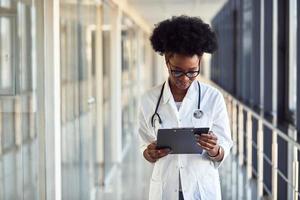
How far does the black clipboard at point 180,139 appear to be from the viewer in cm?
131

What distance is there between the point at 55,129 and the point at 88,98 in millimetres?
1074

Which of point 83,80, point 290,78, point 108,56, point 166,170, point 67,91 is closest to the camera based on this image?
point 166,170

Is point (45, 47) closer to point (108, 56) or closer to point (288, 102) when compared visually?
point (288, 102)

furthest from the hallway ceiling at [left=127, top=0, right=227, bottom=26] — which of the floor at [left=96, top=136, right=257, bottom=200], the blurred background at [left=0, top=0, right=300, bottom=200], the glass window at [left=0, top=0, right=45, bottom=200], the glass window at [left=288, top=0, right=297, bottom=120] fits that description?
the glass window at [left=0, top=0, right=45, bottom=200]

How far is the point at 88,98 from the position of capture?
3219mm

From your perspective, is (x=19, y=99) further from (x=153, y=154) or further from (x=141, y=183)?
(x=141, y=183)

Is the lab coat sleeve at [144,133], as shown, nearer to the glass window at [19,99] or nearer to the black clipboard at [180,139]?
the black clipboard at [180,139]

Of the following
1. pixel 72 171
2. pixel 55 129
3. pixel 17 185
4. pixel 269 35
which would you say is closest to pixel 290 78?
pixel 269 35

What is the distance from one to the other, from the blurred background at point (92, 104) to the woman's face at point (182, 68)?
1.72 ft

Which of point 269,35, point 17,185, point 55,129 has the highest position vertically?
point 269,35

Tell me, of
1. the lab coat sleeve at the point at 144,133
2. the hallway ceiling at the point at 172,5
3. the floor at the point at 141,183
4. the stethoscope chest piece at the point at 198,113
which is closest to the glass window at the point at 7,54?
the lab coat sleeve at the point at 144,133

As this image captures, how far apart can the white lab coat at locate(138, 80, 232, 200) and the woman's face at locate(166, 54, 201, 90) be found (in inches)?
1.2

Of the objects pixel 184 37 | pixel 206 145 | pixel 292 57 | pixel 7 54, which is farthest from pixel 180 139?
pixel 292 57

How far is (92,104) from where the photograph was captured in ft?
11.1
